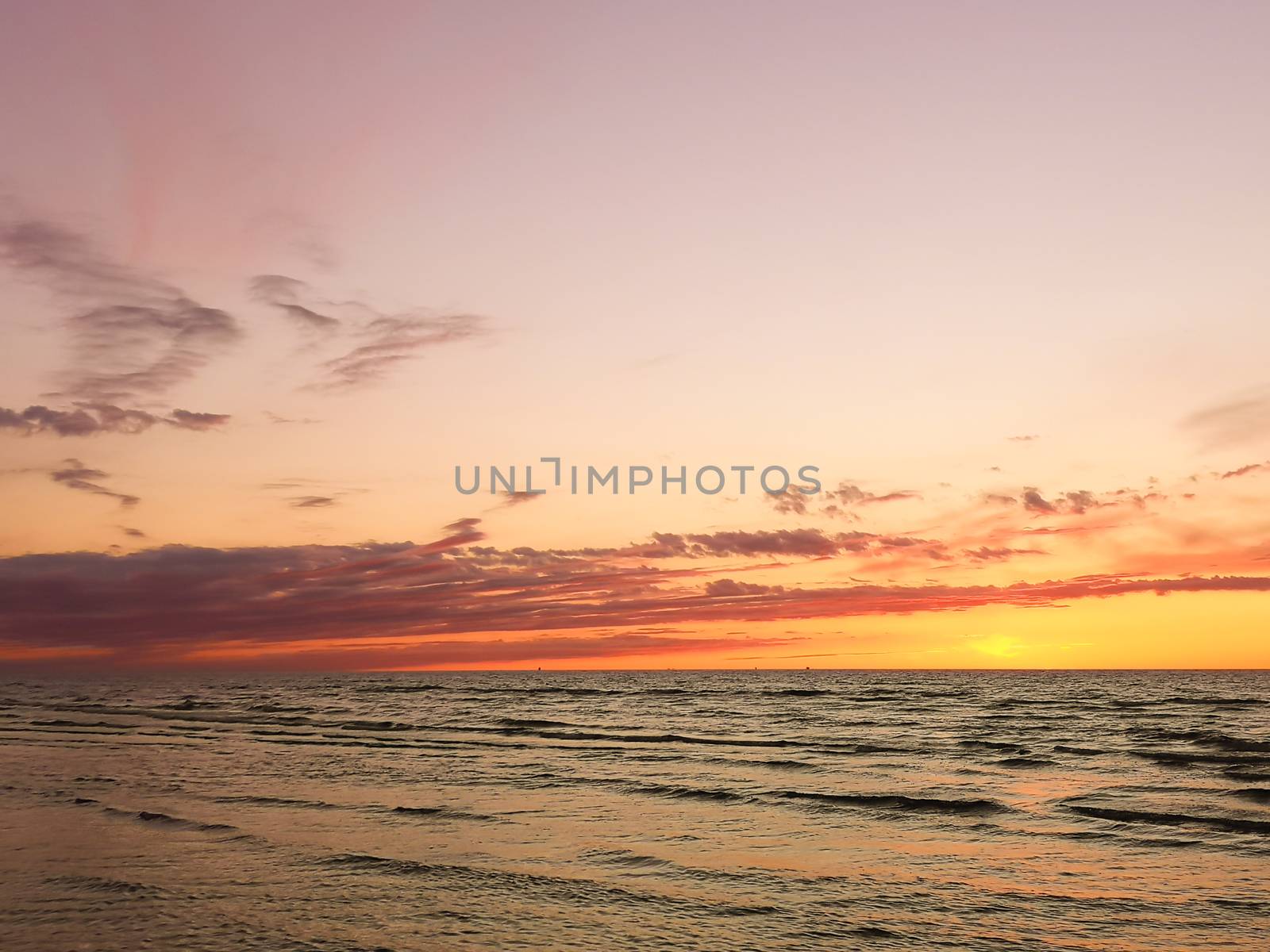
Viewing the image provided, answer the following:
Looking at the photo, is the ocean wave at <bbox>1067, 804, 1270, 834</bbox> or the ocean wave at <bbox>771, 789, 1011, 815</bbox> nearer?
the ocean wave at <bbox>1067, 804, 1270, 834</bbox>

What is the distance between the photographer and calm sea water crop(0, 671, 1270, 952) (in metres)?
15.6

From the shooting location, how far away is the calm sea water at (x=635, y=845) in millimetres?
15617

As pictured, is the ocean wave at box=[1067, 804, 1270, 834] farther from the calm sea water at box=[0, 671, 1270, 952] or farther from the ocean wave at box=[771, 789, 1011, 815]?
the ocean wave at box=[771, 789, 1011, 815]

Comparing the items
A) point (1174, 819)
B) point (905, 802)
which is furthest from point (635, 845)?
point (1174, 819)

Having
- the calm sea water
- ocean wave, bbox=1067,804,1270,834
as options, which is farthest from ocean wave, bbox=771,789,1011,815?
ocean wave, bbox=1067,804,1270,834

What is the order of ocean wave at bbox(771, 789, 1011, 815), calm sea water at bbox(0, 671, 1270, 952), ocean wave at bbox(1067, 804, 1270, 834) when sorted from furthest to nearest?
ocean wave at bbox(771, 789, 1011, 815) → ocean wave at bbox(1067, 804, 1270, 834) → calm sea water at bbox(0, 671, 1270, 952)

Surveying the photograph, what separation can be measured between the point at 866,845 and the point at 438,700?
96.1m

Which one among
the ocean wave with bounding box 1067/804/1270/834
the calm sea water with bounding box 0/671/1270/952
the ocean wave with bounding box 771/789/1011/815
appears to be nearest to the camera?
the calm sea water with bounding box 0/671/1270/952

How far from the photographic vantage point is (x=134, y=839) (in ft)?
75.1

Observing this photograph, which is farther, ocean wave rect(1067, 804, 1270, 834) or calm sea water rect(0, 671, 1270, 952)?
ocean wave rect(1067, 804, 1270, 834)

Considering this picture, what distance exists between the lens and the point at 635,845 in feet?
74.1

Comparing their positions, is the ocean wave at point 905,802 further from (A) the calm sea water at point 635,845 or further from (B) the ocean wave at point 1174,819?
(B) the ocean wave at point 1174,819

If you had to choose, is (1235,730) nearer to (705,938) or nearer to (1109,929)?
(1109,929)

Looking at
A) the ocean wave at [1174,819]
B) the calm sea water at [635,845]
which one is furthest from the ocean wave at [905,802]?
the ocean wave at [1174,819]
